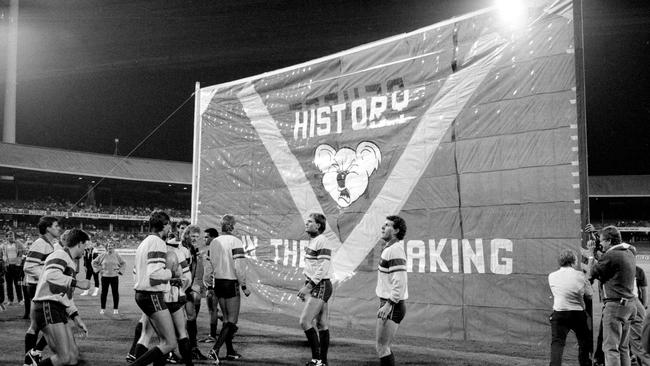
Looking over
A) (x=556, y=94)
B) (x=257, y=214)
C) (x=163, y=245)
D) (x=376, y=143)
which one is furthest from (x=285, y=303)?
(x=556, y=94)

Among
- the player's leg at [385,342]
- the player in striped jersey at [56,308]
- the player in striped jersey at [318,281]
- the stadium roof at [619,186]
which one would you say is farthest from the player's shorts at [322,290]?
the stadium roof at [619,186]

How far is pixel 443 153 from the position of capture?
1008cm

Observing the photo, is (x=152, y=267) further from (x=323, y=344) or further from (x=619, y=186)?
(x=619, y=186)

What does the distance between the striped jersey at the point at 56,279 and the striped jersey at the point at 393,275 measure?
3786 millimetres

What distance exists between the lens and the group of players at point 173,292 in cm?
661

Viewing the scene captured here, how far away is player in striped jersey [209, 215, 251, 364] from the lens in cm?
862

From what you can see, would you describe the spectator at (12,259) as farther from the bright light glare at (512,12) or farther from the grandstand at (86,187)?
the grandstand at (86,187)

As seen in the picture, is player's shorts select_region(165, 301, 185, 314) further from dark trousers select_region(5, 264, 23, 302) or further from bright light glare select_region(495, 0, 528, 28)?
dark trousers select_region(5, 264, 23, 302)

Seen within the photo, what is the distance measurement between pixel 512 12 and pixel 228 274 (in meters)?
6.22

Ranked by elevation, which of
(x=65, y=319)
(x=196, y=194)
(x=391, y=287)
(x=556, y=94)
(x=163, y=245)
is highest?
(x=556, y=94)

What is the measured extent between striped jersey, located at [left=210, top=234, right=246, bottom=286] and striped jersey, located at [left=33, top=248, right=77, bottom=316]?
235cm

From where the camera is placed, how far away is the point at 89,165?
47.5 meters

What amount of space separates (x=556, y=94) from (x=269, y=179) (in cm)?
673

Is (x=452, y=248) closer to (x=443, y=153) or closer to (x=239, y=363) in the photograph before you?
(x=443, y=153)
